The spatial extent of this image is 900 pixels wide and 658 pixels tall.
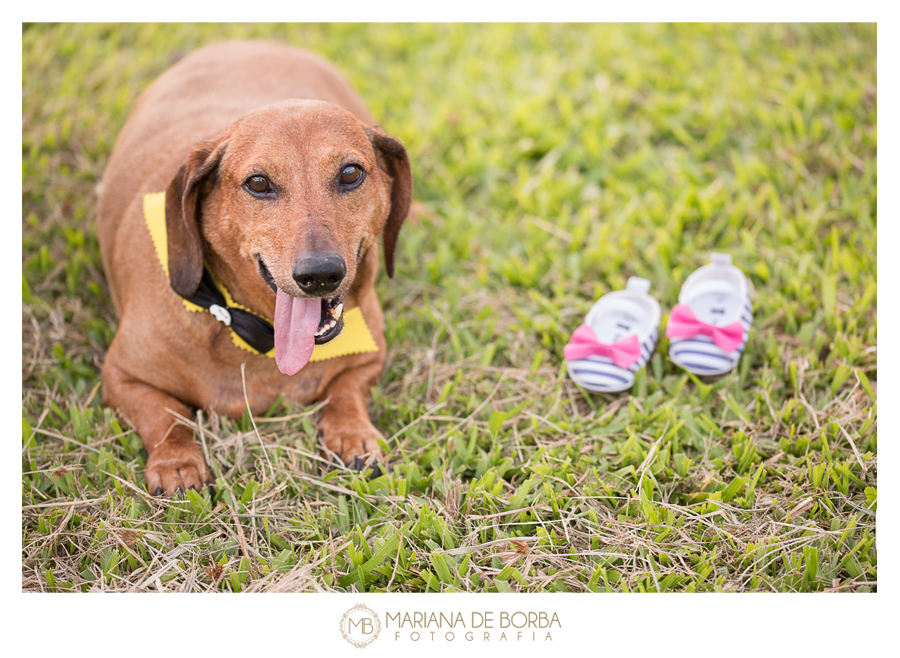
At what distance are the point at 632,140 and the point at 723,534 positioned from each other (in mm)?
2938

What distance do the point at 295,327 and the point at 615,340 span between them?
5.23ft

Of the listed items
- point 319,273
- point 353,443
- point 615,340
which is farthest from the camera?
point 615,340

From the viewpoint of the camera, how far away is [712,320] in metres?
3.44

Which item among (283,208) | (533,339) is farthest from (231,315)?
(533,339)

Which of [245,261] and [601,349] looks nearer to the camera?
[245,261]

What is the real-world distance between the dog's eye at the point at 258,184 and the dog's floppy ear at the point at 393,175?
1.56 feet

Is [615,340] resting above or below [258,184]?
below

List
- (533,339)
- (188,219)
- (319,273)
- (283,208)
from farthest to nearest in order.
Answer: (533,339)
(188,219)
(283,208)
(319,273)

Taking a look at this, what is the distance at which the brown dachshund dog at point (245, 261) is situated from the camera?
246 cm

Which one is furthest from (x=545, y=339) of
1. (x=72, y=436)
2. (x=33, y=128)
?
(x=33, y=128)

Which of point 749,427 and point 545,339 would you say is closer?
point 749,427
